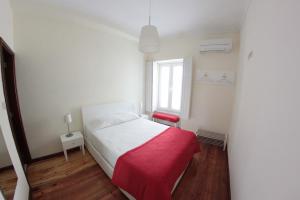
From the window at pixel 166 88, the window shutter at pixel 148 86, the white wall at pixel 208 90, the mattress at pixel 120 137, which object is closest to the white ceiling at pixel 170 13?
the white wall at pixel 208 90

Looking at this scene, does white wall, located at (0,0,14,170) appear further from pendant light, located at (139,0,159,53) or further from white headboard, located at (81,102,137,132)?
pendant light, located at (139,0,159,53)

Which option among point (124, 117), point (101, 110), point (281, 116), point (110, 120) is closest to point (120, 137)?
point (110, 120)

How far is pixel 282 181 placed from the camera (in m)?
0.48

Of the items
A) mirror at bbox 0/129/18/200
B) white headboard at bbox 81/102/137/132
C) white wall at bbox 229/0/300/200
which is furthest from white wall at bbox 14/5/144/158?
white wall at bbox 229/0/300/200

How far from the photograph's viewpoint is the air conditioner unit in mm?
2597

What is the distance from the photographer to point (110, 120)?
2672 millimetres

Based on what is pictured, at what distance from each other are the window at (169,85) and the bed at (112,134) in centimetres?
136

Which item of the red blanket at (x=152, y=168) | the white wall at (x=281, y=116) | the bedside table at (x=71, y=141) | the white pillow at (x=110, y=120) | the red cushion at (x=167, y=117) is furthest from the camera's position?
the red cushion at (x=167, y=117)

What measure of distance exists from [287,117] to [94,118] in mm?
2931

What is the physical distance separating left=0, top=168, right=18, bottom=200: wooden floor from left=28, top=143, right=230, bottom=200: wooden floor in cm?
60

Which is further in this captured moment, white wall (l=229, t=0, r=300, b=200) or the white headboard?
the white headboard

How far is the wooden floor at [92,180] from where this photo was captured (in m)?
1.63

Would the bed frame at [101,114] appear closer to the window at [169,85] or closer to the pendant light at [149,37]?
the window at [169,85]

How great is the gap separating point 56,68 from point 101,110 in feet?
3.96
